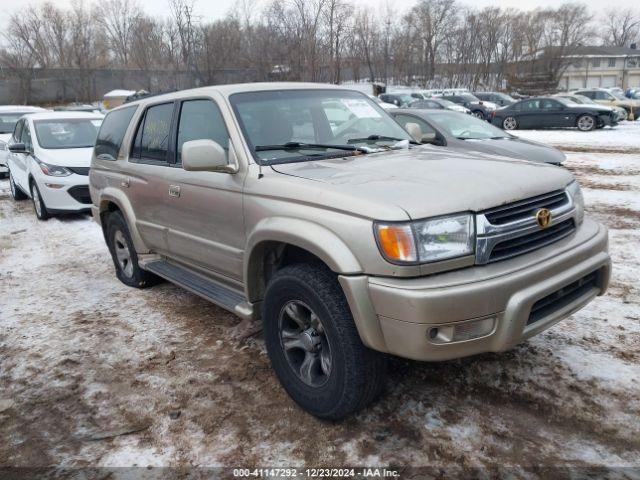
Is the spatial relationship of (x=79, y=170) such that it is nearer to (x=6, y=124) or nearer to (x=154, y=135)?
(x=154, y=135)

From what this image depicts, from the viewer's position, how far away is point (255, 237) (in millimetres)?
3082

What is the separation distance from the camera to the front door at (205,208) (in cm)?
338

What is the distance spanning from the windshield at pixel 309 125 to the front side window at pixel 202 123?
17 centimetres

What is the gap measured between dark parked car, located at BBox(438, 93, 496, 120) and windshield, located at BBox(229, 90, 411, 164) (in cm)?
2232

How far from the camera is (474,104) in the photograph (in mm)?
28750

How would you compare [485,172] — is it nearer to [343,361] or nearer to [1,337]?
[343,361]

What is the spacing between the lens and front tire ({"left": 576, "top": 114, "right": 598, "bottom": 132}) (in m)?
19.8

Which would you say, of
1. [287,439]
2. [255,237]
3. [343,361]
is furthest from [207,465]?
[255,237]

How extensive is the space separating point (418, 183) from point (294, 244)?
2.42 ft

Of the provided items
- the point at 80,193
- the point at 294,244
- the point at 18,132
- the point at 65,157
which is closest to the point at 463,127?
the point at 80,193

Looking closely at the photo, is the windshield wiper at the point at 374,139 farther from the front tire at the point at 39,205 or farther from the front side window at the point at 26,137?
the front side window at the point at 26,137

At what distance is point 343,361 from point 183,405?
1195 mm

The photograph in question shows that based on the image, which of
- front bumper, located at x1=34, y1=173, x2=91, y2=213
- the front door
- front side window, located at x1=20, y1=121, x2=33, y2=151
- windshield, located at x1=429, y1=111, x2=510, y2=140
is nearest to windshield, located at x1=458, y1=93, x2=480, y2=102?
windshield, located at x1=429, y1=111, x2=510, y2=140

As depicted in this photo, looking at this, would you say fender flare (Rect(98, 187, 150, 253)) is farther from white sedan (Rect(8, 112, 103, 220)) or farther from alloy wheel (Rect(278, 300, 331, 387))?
white sedan (Rect(8, 112, 103, 220))
